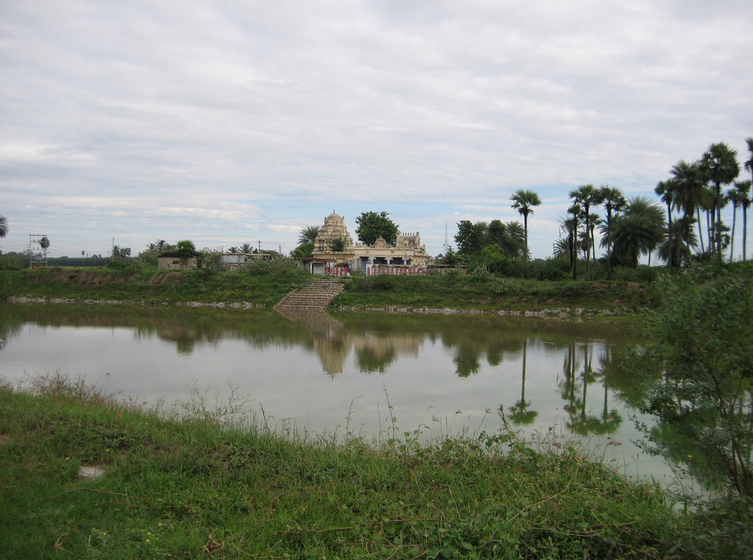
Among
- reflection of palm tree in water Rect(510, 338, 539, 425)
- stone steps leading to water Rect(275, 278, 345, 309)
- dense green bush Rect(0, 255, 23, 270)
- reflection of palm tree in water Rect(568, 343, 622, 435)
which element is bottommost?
reflection of palm tree in water Rect(568, 343, 622, 435)

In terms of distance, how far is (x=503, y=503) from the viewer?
4.81 m

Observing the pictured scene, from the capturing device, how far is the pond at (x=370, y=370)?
8719mm

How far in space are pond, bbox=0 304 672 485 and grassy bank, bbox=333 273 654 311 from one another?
744cm

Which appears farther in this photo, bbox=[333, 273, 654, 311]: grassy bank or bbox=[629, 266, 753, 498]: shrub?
bbox=[333, 273, 654, 311]: grassy bank

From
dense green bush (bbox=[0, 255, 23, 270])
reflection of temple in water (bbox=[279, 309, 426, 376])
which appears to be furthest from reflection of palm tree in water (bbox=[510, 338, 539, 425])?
dense green bush (bbox=[0, 255, 23, 270])

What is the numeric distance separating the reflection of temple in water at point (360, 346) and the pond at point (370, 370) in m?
0.06

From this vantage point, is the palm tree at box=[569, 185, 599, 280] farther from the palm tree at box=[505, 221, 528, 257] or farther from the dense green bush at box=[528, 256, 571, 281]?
the palm tree at box=[505, 221, 528, 257]

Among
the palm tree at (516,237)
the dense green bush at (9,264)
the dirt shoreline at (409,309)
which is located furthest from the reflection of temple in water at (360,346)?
the palm tree at (516,237)

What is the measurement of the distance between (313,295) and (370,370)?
23.5 m

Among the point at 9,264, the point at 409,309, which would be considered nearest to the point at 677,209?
the point at 409,309

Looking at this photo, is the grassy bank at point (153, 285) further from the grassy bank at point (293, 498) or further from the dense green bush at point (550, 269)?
the grassy bank at point (293, 498)

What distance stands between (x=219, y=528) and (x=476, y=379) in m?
8.95

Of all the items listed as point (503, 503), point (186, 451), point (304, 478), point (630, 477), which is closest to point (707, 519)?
point (503, 503)

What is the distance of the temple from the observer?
4956 cm
